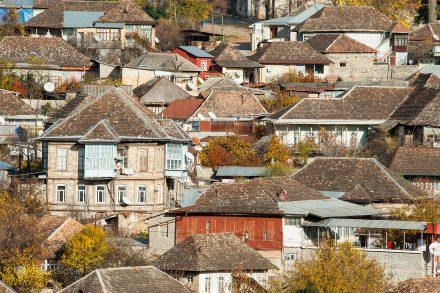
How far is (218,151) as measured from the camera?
6206 cm

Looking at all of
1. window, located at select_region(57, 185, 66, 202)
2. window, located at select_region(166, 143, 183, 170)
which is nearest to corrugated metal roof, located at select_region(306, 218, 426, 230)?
window, located at select_region(166, 143, 183, 170)

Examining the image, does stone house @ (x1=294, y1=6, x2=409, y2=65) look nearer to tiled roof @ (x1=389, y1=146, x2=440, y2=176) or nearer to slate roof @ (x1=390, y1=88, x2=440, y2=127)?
slate roof @ (x1=390, y1=88, x2=440, y2=127)

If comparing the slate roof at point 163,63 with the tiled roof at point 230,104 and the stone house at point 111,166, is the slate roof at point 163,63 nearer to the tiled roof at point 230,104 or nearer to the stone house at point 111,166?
the tiled roof at point 230,104

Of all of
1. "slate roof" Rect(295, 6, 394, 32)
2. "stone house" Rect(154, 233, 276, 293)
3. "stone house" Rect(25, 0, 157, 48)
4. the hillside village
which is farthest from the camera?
"slate roof" Rect(295, 6, 394, 32)

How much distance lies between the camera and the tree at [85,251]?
4809 cm

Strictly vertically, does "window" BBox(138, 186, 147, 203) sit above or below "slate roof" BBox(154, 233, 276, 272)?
above

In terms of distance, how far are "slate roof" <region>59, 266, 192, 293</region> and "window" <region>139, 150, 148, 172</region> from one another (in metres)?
11.3

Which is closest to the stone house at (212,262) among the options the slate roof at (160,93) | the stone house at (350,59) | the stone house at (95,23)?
the slate roof at (160,93)

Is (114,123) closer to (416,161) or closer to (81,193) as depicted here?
(81,193)

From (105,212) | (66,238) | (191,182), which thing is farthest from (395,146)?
(66,238)

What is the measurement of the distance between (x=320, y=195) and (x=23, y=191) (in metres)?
8.45

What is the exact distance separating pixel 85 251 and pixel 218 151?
47.0 feet

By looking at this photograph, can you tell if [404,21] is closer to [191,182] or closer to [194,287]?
[191,182]

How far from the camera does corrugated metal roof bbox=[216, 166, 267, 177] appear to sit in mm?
59469
